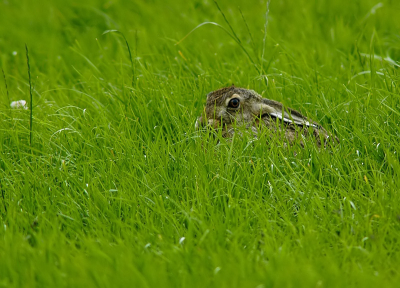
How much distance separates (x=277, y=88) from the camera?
5457 millimetres

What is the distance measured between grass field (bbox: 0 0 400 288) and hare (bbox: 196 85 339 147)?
18cm

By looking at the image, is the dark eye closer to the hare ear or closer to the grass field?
the hare ear

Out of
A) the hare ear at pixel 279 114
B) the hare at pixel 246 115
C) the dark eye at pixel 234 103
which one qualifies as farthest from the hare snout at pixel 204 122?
the hare ear at pixel 279 114

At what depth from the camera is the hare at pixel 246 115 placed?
4.61 metres

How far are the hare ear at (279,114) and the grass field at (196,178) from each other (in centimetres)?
25

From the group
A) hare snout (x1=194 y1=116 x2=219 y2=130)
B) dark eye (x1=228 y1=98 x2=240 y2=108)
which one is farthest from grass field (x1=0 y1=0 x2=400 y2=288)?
dark eye (x1=228 y1=98 x2=240 y2=108)

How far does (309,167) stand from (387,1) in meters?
4.74

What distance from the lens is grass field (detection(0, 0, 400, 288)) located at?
3096 millimetres

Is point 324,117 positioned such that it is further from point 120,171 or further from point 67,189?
point 67,189

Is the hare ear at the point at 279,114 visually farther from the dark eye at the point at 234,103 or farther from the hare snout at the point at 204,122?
the hare snout at the point at 204,122

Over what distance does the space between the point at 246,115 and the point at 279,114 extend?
0.31 meters

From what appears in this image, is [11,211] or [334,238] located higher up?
[11,211]

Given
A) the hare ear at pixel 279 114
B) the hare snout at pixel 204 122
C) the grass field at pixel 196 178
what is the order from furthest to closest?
the hare snout at pixel 204 122
the hare ear at pixel 279 114
the grass field at pixel 196 178

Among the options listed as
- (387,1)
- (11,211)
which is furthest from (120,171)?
(387,1)
